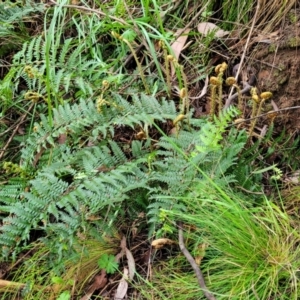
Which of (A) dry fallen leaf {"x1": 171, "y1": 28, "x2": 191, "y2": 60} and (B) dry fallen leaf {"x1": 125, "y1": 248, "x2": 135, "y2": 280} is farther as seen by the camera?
(A) dry fallen leaf {"x1": 171, "y1": 28, "x2": 191, "y2": 60}

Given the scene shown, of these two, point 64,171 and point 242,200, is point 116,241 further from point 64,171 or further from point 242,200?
point 242,200

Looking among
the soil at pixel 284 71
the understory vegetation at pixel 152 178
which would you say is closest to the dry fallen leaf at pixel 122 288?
the understory vegetation at pixel 152 178

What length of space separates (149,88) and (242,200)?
2.71ft

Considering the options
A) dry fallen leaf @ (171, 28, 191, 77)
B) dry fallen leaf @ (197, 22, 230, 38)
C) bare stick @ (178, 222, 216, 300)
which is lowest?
bare stick @ (178, 222, 216, 300)

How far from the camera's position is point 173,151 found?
85.7 inches

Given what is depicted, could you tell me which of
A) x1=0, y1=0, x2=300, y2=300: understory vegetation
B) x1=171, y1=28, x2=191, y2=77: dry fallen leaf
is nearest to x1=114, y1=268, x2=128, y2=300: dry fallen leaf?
x1=0, y1=0, x2=300, y2=300: understory vegetation

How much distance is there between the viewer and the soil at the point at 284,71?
7.64ft

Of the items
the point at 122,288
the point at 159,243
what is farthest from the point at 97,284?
the point at 159,243

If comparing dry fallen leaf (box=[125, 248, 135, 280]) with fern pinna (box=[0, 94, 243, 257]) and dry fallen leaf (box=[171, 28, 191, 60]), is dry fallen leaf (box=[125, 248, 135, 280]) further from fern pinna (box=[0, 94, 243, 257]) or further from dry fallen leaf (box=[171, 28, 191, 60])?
dry fallen leaf (box=[171, 28, 191, 60])

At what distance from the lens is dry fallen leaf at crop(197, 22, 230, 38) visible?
267 cm

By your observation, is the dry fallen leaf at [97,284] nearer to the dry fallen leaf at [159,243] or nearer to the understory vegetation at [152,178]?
the understory vegetation at [152,178]

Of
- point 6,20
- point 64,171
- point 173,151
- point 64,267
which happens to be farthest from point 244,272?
point 6,20

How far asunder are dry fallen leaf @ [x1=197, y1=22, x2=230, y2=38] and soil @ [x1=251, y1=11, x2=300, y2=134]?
30cm

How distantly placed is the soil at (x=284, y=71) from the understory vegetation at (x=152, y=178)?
5 centimetres
